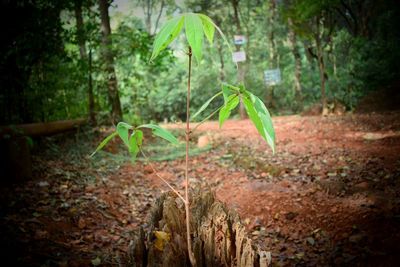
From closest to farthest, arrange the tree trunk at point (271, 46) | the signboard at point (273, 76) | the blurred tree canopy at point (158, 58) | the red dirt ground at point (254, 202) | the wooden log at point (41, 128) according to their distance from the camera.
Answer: the red dirt ground at point (254, 202)
the wooden log at point (41, 128)
the blurred tree canopy at point (158, 58)
the signboard at point (273, 76)
the tree trunk at point (271, 46)

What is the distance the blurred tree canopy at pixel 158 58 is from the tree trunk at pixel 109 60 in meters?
0.13

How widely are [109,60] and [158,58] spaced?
1302 mm

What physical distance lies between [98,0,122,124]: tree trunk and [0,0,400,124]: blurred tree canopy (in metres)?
0.13

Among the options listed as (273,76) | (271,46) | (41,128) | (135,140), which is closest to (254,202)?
(135,140)

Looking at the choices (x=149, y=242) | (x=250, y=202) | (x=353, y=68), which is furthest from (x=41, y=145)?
(x=353, y=68)

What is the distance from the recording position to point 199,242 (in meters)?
1.45

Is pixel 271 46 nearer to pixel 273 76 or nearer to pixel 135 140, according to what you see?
pixel 273 76

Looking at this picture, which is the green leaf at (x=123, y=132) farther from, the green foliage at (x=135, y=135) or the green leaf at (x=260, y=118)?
the green leaf at (x=260, y=118)

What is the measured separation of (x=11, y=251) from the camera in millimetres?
Result: 2693

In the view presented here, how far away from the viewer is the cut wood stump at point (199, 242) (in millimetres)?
1386

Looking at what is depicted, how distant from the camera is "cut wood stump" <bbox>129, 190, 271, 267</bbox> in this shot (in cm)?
139

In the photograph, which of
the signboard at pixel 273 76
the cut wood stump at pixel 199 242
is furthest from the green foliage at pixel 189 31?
the signboard at pixel 273 76

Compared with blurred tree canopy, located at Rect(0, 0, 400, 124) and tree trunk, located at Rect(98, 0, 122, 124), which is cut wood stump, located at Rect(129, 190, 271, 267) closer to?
blurred tree canopy, located at Rect(0, 0, 400, 124)

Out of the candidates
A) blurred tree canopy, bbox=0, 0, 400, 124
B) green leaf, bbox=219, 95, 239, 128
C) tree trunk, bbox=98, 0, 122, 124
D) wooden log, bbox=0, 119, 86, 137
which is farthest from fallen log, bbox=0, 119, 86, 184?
green leaf, bbox=219, 95, 239, 128
